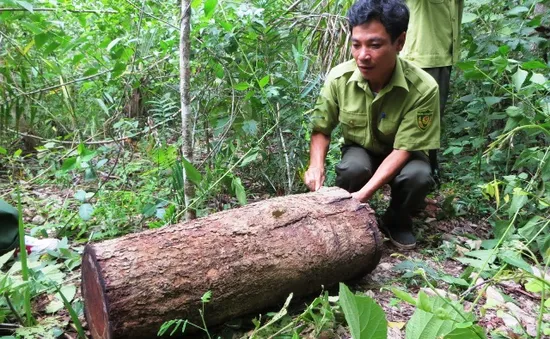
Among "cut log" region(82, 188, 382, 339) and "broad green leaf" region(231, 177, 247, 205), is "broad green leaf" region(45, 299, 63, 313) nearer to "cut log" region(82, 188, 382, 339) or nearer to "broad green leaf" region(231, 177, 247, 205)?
"cut log" region(82, 188, 382, 339)

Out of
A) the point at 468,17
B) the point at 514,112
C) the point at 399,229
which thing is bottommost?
the point at 399,229

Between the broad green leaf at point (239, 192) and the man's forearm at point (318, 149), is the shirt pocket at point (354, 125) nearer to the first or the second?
the man's forearm at point (318, 149)

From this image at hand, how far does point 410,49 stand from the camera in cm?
308

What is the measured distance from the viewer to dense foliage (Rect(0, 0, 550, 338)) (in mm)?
2180

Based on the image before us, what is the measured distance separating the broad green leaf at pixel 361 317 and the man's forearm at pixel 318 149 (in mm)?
1442

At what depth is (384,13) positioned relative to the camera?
2227 mm

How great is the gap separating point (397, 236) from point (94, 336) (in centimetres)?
171

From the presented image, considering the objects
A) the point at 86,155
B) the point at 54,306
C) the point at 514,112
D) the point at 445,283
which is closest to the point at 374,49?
the point at 514,112

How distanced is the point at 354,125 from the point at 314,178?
0.45 meters

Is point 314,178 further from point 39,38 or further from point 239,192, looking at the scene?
point 39,38

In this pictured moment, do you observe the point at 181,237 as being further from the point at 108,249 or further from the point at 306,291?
the point at 306,291

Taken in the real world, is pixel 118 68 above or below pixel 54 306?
above

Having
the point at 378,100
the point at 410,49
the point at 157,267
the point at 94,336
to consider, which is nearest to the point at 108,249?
the point at 157,267

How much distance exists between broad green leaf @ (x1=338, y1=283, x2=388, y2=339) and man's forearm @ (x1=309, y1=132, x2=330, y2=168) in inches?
56.8
